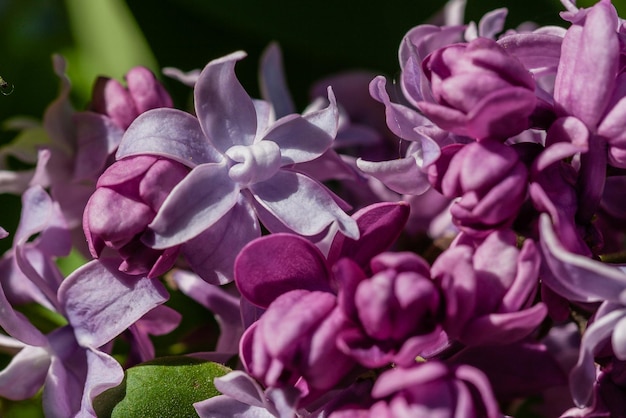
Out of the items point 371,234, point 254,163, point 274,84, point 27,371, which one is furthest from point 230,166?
point 274,84

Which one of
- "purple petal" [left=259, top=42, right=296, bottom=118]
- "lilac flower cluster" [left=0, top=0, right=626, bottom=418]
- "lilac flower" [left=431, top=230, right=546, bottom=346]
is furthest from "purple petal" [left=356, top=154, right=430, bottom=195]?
"purple petal" [left=259, top=42, right=296, bottom=118]

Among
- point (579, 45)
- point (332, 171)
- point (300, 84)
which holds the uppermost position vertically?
point (579, 45)

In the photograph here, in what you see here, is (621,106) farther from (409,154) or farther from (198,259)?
(198,259)

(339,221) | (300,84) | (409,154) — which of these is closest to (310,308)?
(339,221)

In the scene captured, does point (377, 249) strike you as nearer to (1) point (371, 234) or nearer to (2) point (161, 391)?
(1) point (371, 234)

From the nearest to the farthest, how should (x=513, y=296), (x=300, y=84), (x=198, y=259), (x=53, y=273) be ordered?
(x=513, y=296) < (x=198, y=259) < (x=53, y=273) < (x=300, y=84)

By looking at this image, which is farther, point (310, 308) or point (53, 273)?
point (53, 273)

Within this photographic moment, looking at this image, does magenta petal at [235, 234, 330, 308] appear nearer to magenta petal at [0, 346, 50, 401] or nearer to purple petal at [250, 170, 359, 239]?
purple petal at [250, 170, 359, 239]
